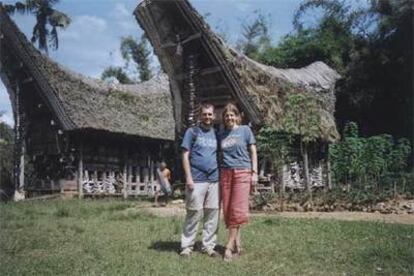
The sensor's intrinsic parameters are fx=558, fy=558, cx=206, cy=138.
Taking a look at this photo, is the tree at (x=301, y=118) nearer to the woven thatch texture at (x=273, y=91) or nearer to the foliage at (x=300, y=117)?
the foliage at (x=300, y=117)

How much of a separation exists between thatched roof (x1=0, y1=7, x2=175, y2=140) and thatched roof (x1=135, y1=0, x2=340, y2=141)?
392cm

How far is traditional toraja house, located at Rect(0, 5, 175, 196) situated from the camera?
1883 centimetres

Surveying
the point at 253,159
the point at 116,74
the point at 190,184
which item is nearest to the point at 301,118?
the point at 253,159

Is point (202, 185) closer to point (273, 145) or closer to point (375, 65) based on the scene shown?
point (273, 145)

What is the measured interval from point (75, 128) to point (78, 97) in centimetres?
181

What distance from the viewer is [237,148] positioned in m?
6.27

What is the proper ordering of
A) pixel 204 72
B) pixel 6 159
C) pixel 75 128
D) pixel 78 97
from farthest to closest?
pixel 6 159 → pixel 78 97 → pixel 75 128 → pixel 204 72

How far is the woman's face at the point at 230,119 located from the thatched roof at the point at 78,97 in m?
12.2

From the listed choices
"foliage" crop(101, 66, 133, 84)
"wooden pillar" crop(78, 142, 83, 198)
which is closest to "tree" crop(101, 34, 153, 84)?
"foliage" crop(101, 66, 133, 84)

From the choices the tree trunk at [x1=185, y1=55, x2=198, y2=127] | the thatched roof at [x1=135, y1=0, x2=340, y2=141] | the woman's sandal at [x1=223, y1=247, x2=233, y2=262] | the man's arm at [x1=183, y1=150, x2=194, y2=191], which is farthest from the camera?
the tree trunk at [x1=185, y1=55, x2=198, y2=127]

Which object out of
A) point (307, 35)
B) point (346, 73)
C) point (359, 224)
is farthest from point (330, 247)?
point (307, 35)

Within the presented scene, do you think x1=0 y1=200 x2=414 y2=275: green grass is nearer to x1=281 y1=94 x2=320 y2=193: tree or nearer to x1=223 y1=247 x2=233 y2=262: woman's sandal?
x1=223 y1=247 x2=233 y2=262: woman's sandal

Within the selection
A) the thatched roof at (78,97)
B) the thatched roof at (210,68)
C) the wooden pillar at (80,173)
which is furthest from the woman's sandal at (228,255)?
the wooden pillar at (80,173)

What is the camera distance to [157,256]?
6043 millimetres
